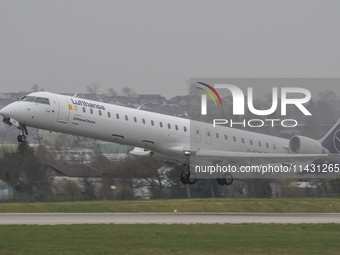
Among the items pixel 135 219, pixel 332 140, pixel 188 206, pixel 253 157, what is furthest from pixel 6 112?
pixel 332 140

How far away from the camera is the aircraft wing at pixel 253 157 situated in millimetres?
46000

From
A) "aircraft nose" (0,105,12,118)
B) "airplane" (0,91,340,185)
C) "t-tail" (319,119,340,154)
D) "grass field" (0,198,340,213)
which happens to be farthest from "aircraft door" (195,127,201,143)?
"aircraft nose" (0,105,12,118)

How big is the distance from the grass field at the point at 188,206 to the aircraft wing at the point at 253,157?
8.80 feet

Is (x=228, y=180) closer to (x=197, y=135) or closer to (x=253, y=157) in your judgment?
(x=253, y=157)

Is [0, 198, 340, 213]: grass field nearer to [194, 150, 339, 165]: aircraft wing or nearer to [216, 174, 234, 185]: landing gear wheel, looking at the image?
[216, 174, 234, 185]: landing gear wheel

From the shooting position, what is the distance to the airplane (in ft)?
133

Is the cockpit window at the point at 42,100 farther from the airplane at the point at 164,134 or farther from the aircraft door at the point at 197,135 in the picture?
the aircraft door at the point at 197,135

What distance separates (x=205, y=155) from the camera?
45.6m
